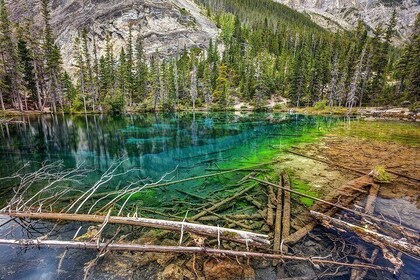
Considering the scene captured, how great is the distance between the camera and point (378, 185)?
1289 centimetres

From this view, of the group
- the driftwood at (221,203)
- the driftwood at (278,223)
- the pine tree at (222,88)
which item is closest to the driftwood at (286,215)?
the driftwood at (278,223)

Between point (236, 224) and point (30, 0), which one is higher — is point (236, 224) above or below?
below

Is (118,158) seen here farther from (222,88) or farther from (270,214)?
(222,88)

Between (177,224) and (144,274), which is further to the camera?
(177,224)

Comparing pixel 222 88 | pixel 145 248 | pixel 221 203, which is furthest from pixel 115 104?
pixel 145 248

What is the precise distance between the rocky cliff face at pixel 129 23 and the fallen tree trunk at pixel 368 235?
110 meters

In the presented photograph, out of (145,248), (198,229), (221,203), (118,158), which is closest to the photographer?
(145,248)

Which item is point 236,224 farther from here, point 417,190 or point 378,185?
point 417,190

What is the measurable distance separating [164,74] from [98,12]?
68829 millimetres

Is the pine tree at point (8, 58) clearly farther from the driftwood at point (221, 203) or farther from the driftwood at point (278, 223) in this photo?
the driftwood at point (278, 223)

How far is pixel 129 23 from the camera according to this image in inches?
4286

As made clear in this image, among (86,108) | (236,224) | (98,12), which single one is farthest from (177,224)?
(98,12)

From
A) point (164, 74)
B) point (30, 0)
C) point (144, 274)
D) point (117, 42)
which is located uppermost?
point (30, 0)

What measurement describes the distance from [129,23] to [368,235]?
12602cm
